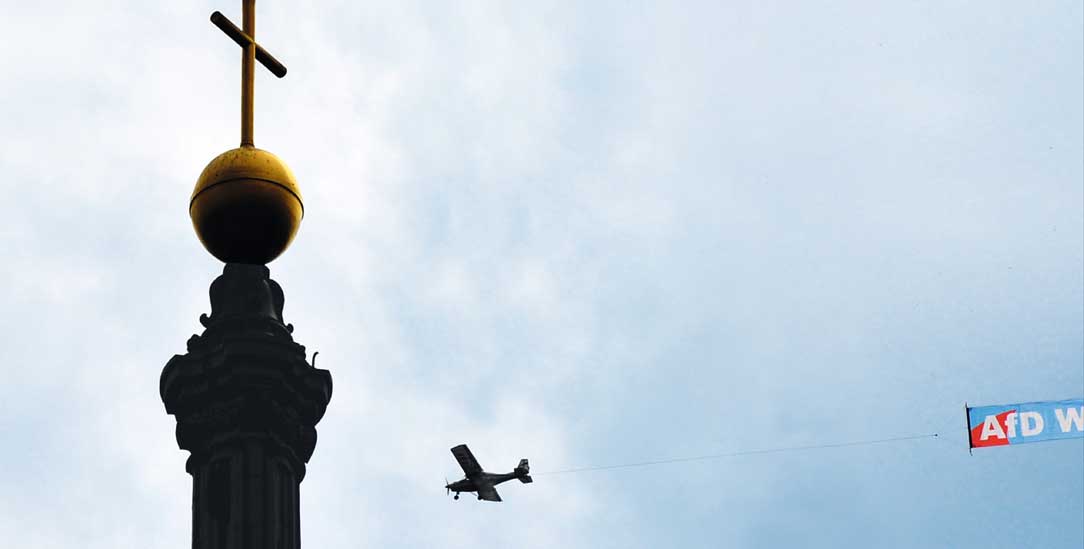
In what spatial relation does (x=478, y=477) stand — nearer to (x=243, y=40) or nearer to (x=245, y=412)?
(x=245, y=412)

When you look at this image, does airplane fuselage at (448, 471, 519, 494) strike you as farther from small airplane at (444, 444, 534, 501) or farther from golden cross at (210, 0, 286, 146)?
golden cross at (210, 0, 286, 146)

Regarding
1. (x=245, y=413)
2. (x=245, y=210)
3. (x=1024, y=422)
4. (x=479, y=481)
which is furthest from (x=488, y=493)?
(x=245, y=210)

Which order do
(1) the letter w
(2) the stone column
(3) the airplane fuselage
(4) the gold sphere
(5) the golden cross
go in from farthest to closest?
(3) the airplane fuselage → (1) the letter w → (2) the stone column → (5) the golden cross → (4) the gold sphere

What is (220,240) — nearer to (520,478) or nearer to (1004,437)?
(1004,437)

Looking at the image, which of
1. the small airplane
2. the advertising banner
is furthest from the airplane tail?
the advertising banner

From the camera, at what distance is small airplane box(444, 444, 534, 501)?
64.4m

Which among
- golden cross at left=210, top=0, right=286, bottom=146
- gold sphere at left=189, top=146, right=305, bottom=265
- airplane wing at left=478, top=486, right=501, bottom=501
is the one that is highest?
airplane wing at left=478, top=486, right=501, bottom=501

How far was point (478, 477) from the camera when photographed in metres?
64.8

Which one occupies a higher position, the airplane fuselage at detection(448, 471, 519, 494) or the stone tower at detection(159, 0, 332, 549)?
the airplane fuselage at detection(448, 471, 519, 494)

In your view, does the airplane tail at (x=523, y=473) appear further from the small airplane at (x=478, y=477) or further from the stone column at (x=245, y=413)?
the stone column at (x=245, y=413)

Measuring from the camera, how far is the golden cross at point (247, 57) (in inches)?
858

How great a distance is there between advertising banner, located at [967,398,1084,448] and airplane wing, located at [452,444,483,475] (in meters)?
28.1

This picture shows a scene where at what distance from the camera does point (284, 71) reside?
23828mm

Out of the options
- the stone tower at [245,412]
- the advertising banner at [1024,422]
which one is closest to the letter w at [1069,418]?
the advertising banner at [1024,422]
